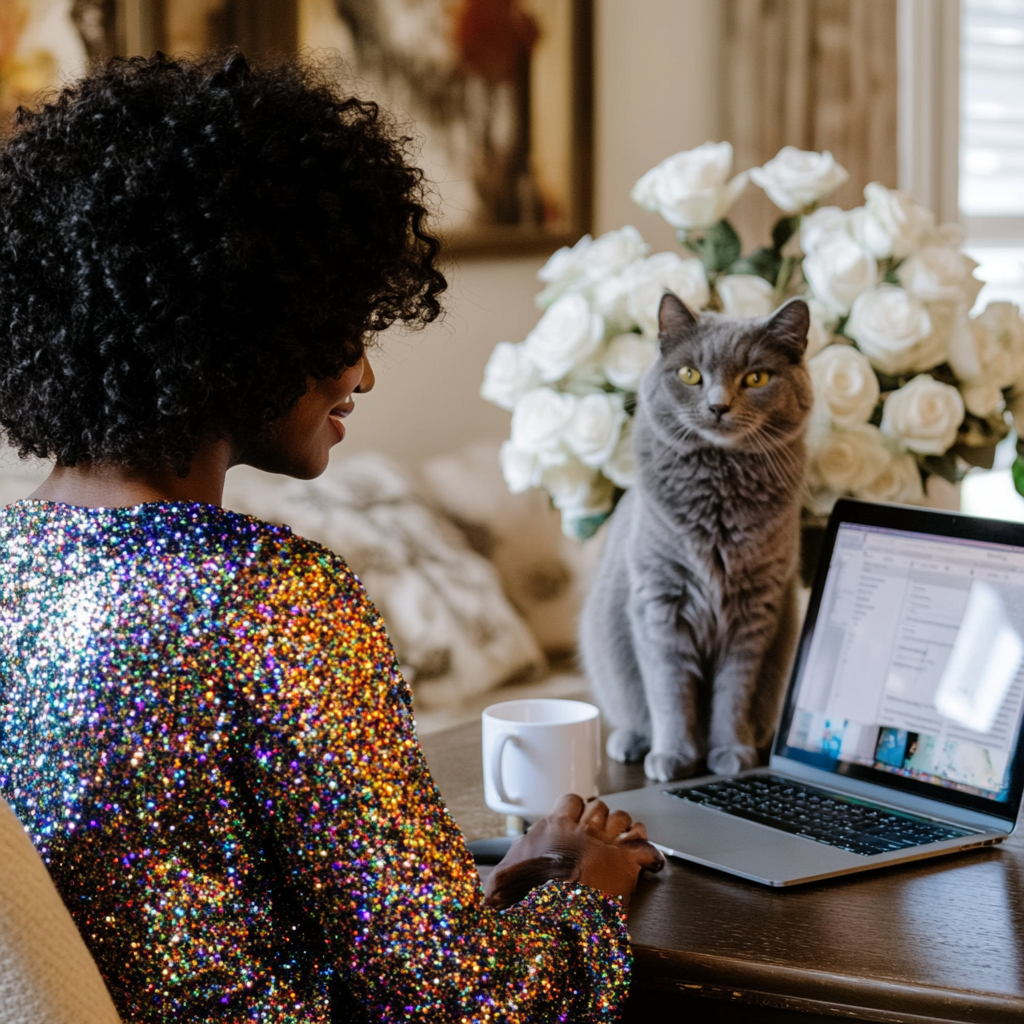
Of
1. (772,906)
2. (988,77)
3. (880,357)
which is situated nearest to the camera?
(772,906)

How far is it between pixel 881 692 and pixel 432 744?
505 mm

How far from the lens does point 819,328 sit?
1255 mm

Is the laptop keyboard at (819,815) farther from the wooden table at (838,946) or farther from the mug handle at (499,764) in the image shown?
the mug handle at (499,764)

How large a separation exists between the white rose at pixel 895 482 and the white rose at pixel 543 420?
0.32 m

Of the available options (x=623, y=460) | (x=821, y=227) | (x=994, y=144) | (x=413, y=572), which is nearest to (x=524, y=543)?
(x=413, y=572)

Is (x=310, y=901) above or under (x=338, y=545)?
above

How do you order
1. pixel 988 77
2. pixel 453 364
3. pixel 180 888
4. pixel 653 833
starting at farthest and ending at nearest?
pixel 988 77, pixel 453 364, pixel 653 833, pixel 180 888

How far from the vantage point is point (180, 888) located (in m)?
0.65

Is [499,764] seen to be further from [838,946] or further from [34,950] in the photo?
[34,950]

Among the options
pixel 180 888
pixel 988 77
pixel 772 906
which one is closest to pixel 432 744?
pixel 772 906

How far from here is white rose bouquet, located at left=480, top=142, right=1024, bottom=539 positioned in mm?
1206

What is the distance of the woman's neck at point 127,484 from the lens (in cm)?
74

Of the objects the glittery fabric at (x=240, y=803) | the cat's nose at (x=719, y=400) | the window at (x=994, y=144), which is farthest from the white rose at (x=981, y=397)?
the window at (x=994, y=144)

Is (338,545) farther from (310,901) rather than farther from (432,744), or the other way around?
(310,901)
